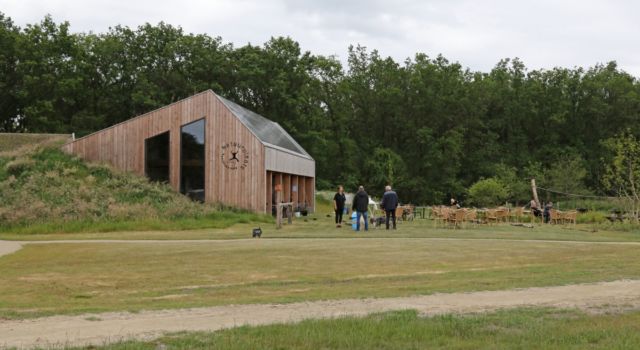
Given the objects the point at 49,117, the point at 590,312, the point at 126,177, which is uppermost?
the point at 49,117

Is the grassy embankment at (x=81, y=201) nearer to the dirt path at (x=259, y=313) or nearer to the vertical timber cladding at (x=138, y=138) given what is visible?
the vertical timber cladding at (x=138, y=138)

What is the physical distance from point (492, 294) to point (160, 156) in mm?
28009

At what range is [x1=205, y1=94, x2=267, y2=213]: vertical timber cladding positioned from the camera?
34281 mm

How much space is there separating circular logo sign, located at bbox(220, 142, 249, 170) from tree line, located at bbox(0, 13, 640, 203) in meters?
20.7

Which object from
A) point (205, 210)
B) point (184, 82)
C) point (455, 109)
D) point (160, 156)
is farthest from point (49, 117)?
point (455, 109)

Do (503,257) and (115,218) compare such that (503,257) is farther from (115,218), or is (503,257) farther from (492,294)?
(115,218)

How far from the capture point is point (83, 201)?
29.7 m

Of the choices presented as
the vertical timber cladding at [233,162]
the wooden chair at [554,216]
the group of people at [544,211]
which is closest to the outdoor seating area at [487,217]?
the wooden chair at [554,216]

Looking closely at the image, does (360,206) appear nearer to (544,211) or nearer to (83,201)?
(83,201)

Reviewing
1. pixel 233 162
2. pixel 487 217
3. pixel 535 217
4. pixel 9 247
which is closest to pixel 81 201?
pixel 233 162

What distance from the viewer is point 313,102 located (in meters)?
63.0

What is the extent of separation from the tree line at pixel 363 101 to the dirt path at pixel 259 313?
4419cm

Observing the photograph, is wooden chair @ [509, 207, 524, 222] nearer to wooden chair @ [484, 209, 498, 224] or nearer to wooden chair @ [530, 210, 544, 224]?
wooden chair @ [530, 210, 544, 224]

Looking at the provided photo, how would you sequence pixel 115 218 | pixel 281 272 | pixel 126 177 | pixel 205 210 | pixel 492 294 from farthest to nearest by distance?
1. pixel 126 177
2. pixel 205 210
3. pixel 115 218
4. pixel 281 272
5. pixel 492 294
